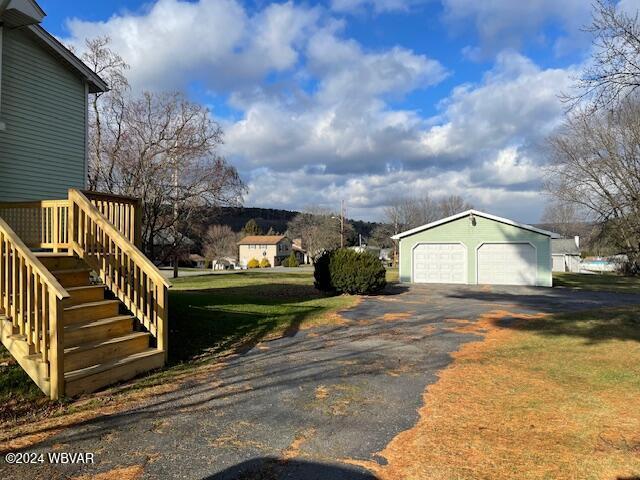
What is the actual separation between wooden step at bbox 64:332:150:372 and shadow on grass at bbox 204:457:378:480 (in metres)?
2.63

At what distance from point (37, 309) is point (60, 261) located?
6.20 ft

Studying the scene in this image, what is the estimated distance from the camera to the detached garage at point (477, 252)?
20.5 meters

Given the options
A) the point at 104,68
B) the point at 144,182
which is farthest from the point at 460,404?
the point at 104,68

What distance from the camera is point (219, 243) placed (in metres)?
70.4

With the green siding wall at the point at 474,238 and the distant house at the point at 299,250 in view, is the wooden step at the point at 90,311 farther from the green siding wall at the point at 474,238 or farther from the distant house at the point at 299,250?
the distant house at the point at 299,250

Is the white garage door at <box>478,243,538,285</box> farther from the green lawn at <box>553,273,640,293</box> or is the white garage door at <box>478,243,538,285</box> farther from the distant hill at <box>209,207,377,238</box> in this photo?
the distant hill at <box>209,207,377,238</box>

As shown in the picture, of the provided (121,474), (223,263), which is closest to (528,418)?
(121,474)

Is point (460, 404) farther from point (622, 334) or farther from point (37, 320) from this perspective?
point (622, 334)

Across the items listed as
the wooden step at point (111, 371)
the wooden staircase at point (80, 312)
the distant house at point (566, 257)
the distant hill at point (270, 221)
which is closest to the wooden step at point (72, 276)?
the wooden staircase at point (80, 312)

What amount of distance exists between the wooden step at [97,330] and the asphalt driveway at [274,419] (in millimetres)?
1290

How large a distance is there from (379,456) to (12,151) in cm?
844

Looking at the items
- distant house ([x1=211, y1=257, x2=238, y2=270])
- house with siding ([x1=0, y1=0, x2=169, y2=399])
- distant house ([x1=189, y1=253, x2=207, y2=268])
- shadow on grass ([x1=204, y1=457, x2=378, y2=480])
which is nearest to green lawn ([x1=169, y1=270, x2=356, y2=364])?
house with siding ([x1=0, y1=0, x2=169, y2=399])

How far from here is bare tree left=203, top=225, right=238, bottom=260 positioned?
6619 centimetres

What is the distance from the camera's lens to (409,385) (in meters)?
5.13
